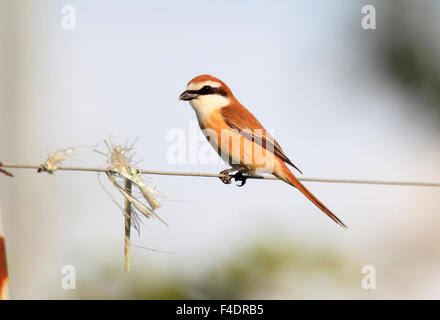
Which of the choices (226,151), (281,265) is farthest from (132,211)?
(281,265)

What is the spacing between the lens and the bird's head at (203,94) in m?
4.95

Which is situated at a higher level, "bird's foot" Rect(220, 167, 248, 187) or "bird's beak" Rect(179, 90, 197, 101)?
"bird's beak" Rect(179, 90, 197, 101)

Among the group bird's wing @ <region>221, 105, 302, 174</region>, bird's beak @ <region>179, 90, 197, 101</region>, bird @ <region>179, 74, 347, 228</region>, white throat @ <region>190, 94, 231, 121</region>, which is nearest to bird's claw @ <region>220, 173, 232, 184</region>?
bird @ <region>179, 74, 347, 228</region>

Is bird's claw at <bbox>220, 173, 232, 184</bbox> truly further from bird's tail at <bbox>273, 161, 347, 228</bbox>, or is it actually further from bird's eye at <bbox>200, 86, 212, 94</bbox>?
bird's eye at <bbox>200, 86, 212, 94</bbox>

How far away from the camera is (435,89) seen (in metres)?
7.51

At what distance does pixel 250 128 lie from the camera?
4902 millimetres

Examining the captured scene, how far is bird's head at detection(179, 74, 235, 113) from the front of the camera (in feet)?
16.3

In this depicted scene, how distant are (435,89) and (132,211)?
18.0 feet

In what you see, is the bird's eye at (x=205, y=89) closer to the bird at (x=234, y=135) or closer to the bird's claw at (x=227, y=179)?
the bird at (x=234, y=135)

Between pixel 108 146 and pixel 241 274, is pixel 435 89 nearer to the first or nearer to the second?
pixel 241 274

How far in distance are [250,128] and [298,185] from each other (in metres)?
0.61

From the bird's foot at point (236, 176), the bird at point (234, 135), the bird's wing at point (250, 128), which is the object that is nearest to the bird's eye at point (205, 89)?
the bird at point (234, 135)

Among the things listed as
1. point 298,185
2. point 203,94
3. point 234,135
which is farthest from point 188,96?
point 298,185

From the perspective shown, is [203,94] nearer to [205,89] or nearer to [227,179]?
[205,89]
